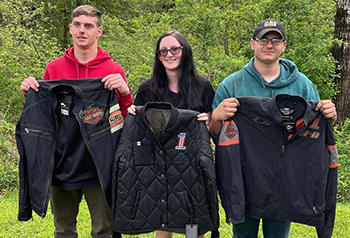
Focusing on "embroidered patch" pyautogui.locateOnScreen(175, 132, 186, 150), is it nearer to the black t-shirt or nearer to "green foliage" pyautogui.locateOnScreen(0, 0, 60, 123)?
the black t-shirt

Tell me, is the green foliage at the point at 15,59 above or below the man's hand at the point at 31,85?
above

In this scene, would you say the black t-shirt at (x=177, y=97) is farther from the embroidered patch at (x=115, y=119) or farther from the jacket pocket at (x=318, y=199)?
the jacket pocket at (x=318, y=199)

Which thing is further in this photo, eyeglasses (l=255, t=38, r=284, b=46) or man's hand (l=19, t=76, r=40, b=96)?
man's hand (l=19, t=76, r=40, b=96)

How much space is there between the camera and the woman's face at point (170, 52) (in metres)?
3.29

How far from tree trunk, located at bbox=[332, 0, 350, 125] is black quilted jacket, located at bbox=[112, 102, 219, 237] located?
654 centimetres

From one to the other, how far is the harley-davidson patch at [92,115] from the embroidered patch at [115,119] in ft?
0.30

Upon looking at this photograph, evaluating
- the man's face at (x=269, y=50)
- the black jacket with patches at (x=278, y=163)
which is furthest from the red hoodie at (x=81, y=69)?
the man's face at (x=269, y=50)

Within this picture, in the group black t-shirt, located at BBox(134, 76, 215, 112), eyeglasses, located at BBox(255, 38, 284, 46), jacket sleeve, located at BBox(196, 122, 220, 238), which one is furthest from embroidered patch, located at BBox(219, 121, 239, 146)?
eyeglasses, located at BBox(255, 38, 284, 46)

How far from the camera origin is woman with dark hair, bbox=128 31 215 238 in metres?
3.30

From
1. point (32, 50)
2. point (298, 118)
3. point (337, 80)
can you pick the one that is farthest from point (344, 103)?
point (32, 50)

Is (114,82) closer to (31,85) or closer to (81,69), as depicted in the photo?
(81,69)

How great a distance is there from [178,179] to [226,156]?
45cm

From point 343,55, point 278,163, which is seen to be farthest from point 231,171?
point 343,55

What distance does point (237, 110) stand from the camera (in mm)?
3160
